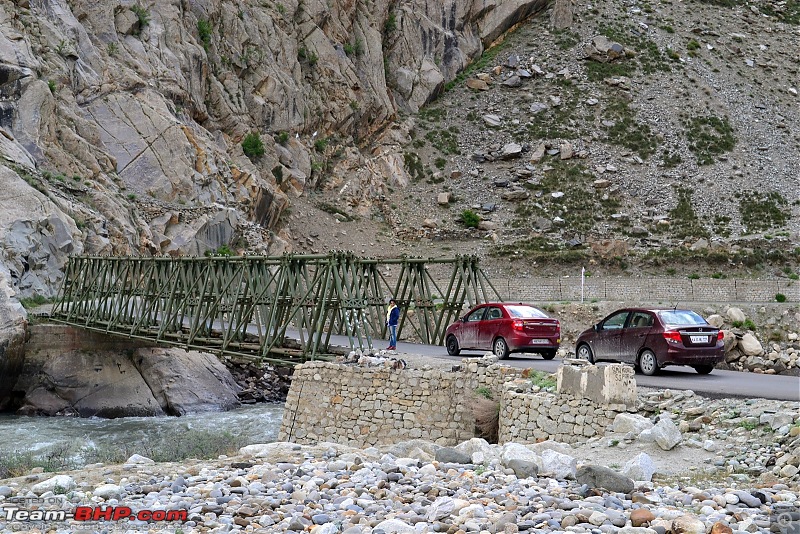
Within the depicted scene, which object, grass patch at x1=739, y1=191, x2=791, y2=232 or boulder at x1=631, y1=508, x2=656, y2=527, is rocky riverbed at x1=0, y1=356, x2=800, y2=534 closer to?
boulder at x1=631, y1=508, x2=656, y2=527

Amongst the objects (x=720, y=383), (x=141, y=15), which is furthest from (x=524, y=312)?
(x=141, y=15)

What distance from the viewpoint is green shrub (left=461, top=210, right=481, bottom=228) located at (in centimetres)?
6184

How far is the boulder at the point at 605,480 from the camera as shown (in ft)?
29.2

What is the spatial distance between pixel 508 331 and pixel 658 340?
4193mm

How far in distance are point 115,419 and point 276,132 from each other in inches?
1382

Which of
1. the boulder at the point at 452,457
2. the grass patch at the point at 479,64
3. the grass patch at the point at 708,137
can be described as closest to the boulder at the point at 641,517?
the boulder at the point at 452,457

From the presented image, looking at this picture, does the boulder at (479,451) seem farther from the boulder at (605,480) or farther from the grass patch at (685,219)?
the grass patch at (685,219)

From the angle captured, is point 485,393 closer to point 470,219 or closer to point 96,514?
point 96,514

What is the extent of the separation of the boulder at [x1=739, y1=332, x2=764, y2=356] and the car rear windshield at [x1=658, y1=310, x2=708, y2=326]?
1281 centimetres

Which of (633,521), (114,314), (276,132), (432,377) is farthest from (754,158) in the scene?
(633,521)

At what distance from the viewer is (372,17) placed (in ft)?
237

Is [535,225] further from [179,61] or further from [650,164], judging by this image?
[179,61]

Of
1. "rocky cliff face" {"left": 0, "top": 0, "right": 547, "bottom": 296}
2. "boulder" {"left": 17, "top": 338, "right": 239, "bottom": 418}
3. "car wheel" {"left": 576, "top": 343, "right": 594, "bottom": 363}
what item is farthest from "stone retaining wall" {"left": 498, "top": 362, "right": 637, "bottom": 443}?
"rocky cliff face" {"left": 0, "top": 0, "right": 547, "bottom": 296}

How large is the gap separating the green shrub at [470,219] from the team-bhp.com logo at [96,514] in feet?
178
